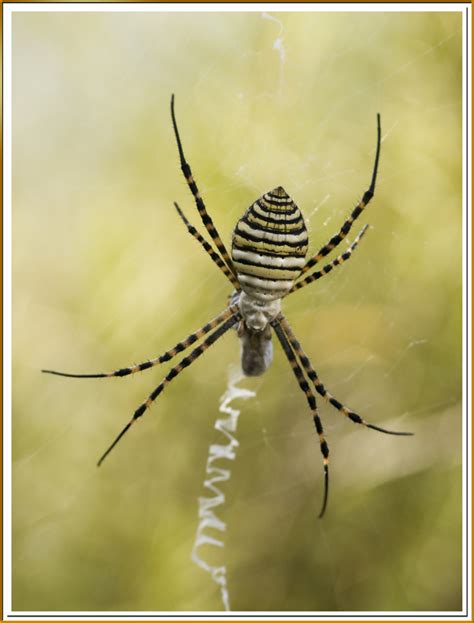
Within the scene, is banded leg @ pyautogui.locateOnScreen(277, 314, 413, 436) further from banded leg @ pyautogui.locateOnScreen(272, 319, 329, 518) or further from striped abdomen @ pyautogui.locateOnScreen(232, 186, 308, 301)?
striped abdomen @ pyautogui.locateOnScreen(232, 186, 308, 301)

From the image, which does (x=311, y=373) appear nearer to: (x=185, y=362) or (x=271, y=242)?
(x=185, y=362)

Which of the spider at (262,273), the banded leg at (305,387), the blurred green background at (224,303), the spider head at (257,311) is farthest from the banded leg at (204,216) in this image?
the blurred green background at (224,303)

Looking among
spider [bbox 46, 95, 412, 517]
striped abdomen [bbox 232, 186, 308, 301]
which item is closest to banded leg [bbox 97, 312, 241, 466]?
spider [bbox 46, 95, 412, 517]

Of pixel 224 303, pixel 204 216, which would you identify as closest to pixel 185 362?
pixel 224 303

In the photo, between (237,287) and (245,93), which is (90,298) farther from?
(245,93)

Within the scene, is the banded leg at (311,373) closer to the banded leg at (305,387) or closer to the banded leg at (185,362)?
the banded leg at (305,387)
